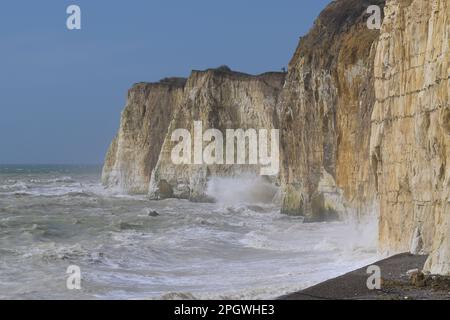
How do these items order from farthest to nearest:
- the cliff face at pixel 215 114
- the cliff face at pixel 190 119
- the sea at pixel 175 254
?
the cliff face at pixel 190 119
the cliff face at pixel 215 114
the sea at pixel 175 254

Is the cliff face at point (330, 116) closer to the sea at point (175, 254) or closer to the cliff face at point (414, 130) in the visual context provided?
the sea at point (175, 254)

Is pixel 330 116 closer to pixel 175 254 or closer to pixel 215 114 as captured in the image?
pixel 175 254

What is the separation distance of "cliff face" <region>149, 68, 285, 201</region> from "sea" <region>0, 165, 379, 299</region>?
11897 millimetres

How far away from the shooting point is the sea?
1711cm

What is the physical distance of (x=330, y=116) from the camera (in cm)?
3319

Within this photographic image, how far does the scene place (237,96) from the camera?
55.8m

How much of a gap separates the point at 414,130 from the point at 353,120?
37.2 feet

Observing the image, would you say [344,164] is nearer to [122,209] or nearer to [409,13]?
[409,13]

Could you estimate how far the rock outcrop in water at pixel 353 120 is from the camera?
14414 millimetres

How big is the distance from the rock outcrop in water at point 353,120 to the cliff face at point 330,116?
0.18ft

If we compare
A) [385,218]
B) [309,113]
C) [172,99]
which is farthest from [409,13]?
[172,99]

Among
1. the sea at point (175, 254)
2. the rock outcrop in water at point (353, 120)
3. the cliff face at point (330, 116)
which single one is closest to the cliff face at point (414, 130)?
the rock outcrop in water at point (353, 120)

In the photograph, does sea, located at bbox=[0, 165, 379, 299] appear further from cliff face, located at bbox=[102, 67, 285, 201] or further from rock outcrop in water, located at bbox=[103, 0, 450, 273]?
cliff face, located at bbox=[102, 67, 285, 201]

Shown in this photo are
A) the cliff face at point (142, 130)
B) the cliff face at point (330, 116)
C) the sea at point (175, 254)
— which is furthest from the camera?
the cliff face at point (142, 130)
